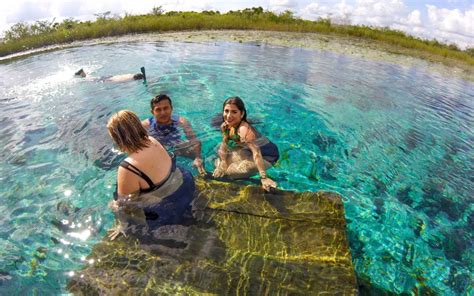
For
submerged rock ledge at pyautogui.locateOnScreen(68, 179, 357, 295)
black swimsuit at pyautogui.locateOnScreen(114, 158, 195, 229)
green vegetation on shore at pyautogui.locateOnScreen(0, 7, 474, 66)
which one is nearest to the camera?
submerged rock ledge at pyautogui.locateOnScreen(68, 179, 357, 295)

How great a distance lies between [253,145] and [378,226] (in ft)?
7.33

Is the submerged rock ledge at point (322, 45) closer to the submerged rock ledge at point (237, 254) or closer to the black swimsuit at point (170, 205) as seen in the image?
the submerged rock ledge at point (237, 254)

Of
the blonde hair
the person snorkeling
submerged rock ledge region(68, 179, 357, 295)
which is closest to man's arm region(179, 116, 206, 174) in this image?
the person snorkeling

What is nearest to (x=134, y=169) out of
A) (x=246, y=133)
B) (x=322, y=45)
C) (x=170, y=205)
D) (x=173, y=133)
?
(x=170, y=205)

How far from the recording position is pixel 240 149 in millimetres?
5391

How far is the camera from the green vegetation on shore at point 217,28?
19.3 meters

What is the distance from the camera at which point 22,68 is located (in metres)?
13.3

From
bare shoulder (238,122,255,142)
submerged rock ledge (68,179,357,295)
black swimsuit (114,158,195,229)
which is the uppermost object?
bare shoulder (238,122,255,142)

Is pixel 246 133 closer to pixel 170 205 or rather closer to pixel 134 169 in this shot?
pixel 170 205

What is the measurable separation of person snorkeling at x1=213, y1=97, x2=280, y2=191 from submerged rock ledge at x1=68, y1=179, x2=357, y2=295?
86 centimetres

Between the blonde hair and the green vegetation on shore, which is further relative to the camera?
the green vegetation on shore

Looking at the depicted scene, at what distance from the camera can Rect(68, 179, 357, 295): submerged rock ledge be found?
2980 millimetres

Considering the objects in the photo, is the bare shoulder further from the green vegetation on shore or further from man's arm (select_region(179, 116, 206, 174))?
the green vegetation on shore

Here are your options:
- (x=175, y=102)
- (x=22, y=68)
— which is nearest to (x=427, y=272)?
(x=175, y=102)
